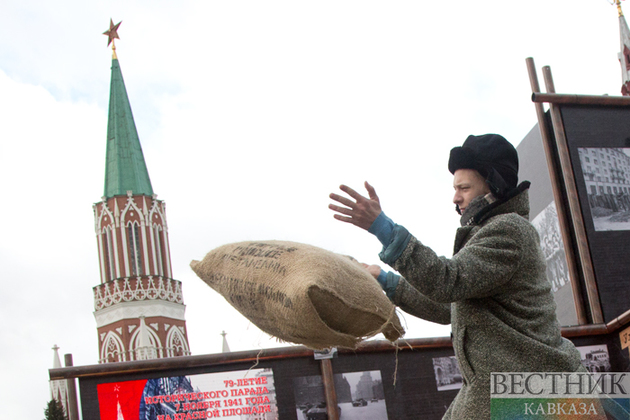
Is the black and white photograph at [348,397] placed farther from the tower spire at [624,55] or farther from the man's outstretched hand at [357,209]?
the tower spire at [624,55]

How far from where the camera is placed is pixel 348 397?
580 centimetres

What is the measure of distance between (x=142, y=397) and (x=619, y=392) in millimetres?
3584

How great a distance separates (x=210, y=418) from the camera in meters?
5.67

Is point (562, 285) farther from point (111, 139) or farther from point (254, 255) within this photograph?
point (111, 139)

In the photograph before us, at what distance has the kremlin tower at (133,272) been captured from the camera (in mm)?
31812

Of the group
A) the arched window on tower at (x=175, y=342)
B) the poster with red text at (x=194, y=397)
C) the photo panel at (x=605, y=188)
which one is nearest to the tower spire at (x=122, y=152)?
the arched window on tower at (x=175, y=342)

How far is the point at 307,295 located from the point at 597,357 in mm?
4921

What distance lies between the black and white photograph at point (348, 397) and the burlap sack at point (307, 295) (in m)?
3.14

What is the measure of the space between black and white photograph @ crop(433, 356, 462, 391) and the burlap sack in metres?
3.50

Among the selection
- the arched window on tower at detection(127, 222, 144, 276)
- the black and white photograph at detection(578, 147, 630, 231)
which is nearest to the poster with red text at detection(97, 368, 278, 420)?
the black and white photograph at detection(578, 147, 630, 231)

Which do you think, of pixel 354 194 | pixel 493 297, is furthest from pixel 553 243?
pixel 354 194

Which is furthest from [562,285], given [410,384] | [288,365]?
[288,365]

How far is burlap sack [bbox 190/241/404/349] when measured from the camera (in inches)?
93.4

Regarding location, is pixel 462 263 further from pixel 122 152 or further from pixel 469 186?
pixel 122 152
